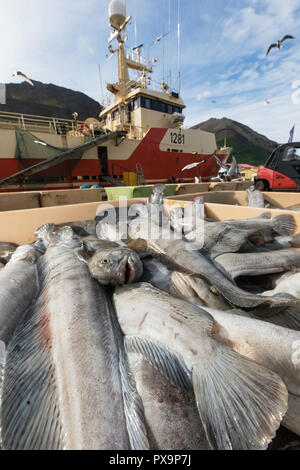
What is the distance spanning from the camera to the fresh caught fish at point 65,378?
1.96 feet

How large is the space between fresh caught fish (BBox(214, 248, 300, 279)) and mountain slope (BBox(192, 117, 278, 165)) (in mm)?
44788

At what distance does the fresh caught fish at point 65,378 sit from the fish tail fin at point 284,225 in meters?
2.04

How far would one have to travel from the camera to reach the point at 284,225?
7.26 feet

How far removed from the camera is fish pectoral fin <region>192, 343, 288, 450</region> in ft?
1.99

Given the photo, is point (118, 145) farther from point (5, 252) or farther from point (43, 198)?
point (5, 252)

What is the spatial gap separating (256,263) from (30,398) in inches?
59.3

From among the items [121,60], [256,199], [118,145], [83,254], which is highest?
[121,60]

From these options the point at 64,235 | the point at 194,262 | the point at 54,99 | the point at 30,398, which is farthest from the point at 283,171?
the point at 54,99

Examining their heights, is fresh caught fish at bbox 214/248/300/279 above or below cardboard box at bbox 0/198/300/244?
below

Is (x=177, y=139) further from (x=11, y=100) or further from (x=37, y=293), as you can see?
(x=11, y=100)

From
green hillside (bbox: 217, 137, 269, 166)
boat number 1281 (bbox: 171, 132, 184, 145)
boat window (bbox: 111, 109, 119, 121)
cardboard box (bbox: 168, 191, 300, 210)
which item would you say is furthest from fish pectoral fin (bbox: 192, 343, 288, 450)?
green hillside (bbox: 217, 137, 269, 166)

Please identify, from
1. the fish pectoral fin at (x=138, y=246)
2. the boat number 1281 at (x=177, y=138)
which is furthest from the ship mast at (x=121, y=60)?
the fish pectoral fin at (x=138, y=246)

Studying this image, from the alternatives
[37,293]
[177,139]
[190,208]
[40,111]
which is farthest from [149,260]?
[40,111]

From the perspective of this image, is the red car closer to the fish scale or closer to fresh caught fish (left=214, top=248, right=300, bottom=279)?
fresh caught fish (left=214, top=248, right=300, bottom=279)
